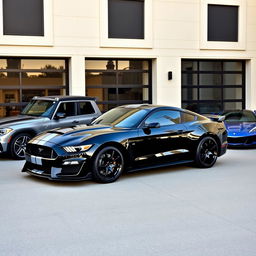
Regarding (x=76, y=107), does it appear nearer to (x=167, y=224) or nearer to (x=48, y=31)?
(x=48, y=31)

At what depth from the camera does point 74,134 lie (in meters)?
8.20

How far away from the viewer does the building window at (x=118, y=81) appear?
1756 cm

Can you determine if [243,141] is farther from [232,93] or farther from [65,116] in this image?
[232,93]

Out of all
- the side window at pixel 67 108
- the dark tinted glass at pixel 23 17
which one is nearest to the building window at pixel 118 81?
the dark tinted glass at pixel 23 17

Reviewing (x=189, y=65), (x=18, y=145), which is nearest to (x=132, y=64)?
(x=189, y=65)

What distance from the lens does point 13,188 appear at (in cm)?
775

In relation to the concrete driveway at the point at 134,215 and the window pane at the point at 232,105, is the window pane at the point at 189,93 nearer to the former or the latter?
the window pane at the point at 232,105

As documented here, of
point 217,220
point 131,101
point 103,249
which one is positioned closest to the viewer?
point 103,249

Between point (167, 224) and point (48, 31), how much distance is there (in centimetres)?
1208

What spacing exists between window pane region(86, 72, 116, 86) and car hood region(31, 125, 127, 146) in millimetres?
8924

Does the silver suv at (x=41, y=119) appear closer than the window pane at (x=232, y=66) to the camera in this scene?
Yes

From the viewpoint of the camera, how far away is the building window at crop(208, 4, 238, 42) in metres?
18.9

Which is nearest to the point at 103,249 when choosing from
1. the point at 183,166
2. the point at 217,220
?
the point at 217,220

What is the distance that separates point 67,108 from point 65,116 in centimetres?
25
